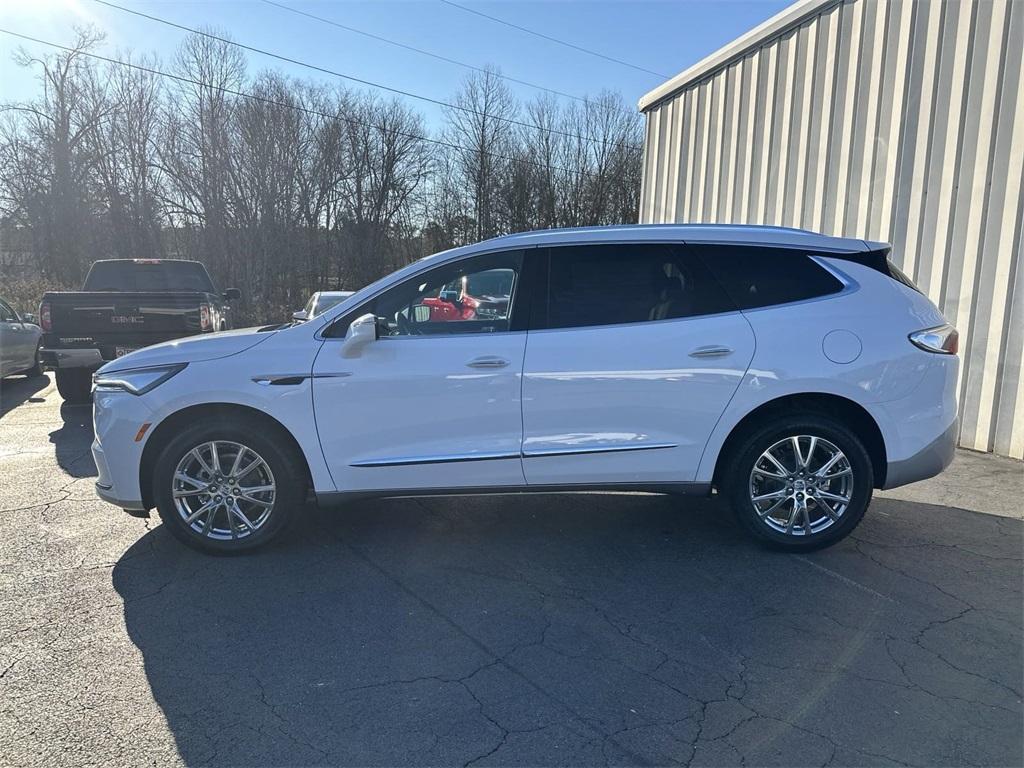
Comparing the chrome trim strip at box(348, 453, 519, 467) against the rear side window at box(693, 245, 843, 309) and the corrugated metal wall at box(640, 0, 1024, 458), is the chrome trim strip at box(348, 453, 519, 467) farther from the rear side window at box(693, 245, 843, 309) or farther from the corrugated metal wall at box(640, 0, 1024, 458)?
the corrugated metal wall at box(640, 0, 1024, 458)

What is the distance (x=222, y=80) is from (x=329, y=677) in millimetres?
28610

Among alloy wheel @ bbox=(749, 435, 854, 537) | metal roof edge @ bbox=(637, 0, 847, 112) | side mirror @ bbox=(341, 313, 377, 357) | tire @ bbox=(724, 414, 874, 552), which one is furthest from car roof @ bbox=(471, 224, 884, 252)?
metal roof edge @ bbox=(637, 0, 847, 112)

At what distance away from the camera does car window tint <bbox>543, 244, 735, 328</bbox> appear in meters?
4.25

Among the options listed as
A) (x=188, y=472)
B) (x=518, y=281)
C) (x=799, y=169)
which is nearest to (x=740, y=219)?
(x=799, y=169)

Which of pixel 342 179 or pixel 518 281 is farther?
pixel 342 179

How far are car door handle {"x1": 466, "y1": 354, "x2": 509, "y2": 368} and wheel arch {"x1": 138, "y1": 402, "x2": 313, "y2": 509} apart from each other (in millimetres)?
1140

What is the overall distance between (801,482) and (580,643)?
182 cm

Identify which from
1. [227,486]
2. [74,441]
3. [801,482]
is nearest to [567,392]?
[801,482]

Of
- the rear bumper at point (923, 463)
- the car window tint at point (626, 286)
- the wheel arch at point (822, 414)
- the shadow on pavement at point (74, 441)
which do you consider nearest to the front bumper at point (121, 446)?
the shadow on pavement at point (74, 441)

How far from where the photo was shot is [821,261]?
434cm

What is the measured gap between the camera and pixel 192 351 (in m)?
4.25

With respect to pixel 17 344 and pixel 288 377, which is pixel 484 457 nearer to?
pixel 288 377

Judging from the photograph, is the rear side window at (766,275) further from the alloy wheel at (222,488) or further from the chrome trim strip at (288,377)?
the alloy wheel at (222,488)

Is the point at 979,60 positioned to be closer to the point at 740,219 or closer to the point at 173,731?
the point at 740,219
